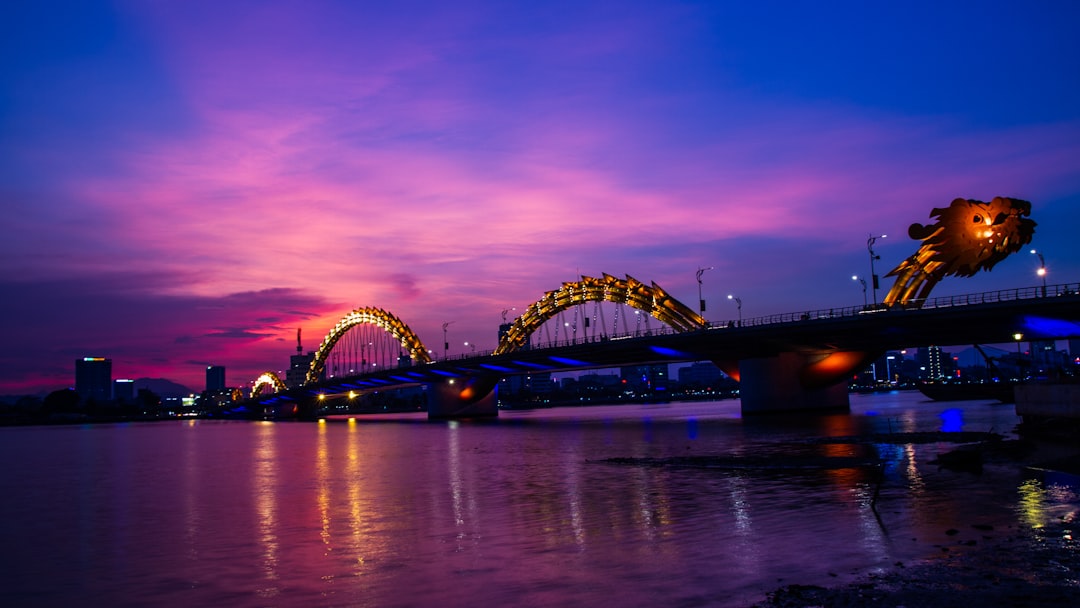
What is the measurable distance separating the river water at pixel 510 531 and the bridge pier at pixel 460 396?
338 feet

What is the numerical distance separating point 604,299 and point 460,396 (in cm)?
3207

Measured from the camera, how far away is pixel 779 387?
92500 millimetres

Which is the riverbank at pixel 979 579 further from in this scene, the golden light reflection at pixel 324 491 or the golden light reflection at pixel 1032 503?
the golden light reflection at pixel 324 491

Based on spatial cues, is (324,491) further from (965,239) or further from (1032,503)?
(965,239)

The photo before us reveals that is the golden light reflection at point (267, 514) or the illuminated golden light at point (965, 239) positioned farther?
the illuminated golden light at point (965, 239)

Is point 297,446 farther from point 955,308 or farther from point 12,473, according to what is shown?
point 955,308

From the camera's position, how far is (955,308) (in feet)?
223

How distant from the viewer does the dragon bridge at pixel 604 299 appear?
111375 millimetres

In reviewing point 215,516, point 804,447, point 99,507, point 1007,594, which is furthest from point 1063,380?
point 99,507

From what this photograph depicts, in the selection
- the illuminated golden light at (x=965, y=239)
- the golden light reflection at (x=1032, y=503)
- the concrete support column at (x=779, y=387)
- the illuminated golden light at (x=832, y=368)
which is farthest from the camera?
the concrete support column at (x=779, y=387)

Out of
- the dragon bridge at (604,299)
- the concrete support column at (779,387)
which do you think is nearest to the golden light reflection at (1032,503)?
the concrete support column at (779,387)

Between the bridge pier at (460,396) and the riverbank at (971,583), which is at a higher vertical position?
the bridge pier at (460,396)

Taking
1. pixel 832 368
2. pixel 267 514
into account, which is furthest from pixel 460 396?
pixel 267 514

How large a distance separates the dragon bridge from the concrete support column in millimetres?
8538
